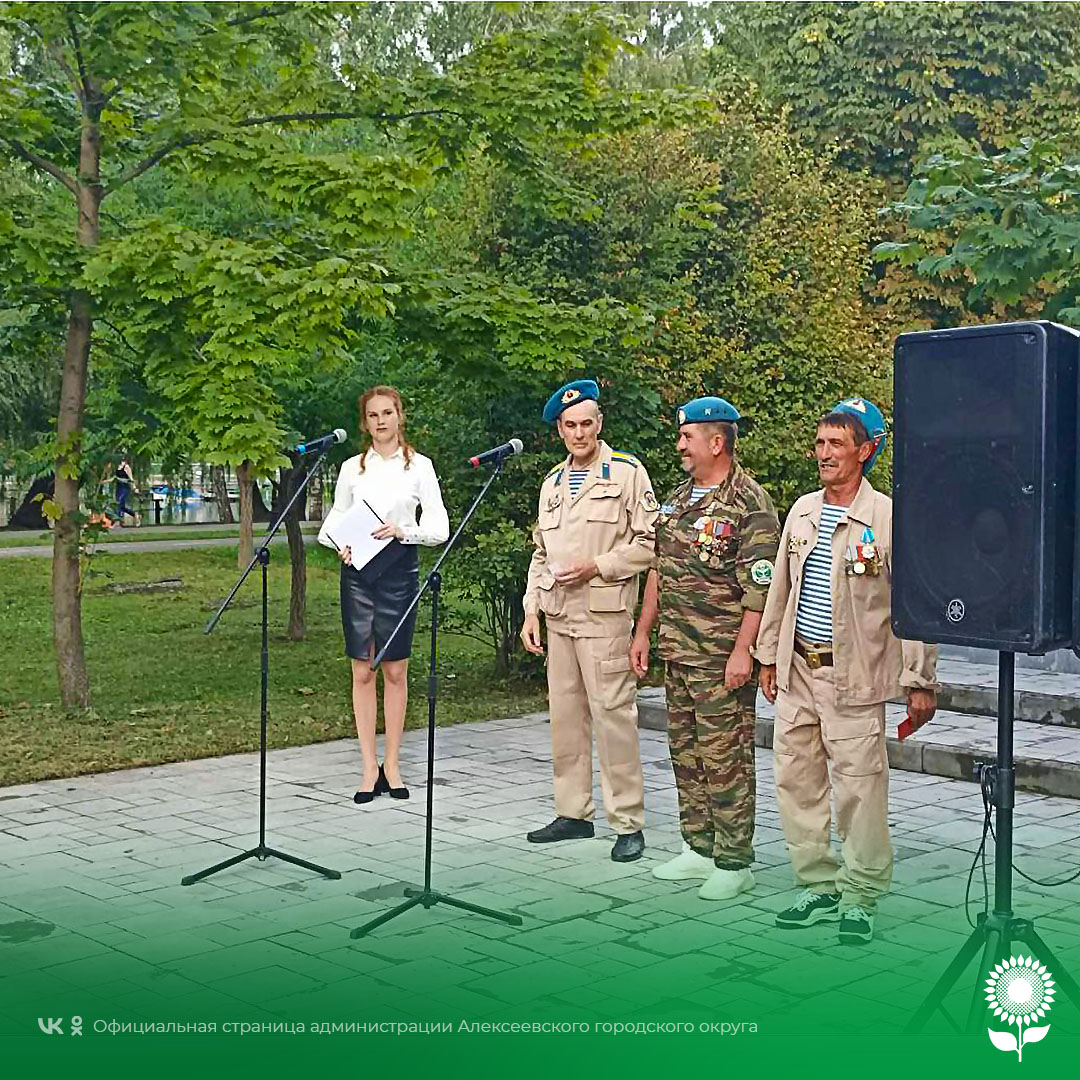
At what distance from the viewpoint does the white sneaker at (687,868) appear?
6441mm

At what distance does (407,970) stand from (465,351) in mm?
6117

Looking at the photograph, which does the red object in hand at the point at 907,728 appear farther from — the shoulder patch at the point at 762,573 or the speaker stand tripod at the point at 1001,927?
the speaker stand tripod at the point at 1001,927

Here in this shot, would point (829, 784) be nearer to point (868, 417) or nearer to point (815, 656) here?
point (815, 656)

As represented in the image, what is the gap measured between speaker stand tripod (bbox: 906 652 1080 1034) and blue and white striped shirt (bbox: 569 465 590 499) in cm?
273

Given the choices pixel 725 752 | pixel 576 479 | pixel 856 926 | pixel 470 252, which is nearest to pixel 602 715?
pixel 725 752

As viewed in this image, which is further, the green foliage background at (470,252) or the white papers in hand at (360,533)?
the green foliage background at (470,252)

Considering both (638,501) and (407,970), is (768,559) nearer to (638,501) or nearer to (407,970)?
(638,501)

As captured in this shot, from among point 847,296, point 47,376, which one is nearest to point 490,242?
point 847,296

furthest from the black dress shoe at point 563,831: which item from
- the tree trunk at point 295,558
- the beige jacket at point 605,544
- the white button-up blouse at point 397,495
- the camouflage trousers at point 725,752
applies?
the tree trunk at point 295,558

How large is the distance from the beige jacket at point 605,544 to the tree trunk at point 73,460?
16.5 feet

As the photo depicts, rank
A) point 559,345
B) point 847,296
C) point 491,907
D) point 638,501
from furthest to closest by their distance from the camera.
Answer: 1. point 847,296
2. point 559,345
3. point 638,501
4. point 491,907

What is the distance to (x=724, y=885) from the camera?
6148 mm

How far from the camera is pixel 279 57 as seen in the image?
A: 11.1m

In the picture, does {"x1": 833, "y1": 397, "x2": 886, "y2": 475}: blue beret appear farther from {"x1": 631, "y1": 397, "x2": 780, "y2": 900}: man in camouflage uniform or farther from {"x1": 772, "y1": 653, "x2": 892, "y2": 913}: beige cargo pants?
{"x1": 772, "y1": 653, "x2": 892, "y2": 913}: beige cargo pants
